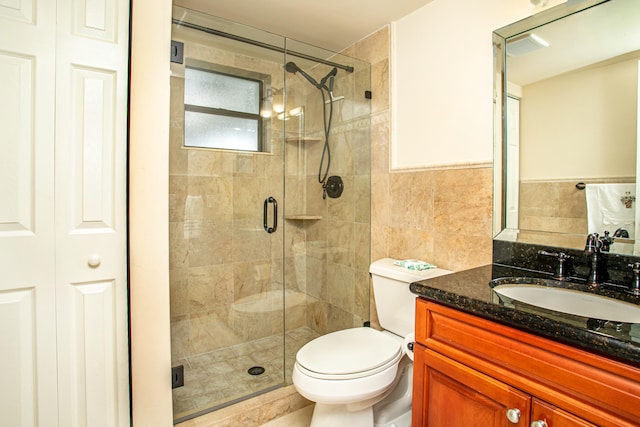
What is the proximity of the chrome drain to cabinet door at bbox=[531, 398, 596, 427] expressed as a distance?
5.21ft

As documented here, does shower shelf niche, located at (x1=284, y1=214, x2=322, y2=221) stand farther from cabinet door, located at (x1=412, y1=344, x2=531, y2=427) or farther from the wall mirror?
cabinet door, located at (x1=412, y1=344, x2=531, y2=427)

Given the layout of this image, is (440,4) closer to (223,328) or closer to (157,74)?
(157,74)

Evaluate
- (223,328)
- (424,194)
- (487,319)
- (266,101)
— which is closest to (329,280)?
(223,328)

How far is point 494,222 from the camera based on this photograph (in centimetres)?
150

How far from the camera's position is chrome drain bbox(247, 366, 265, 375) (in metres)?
2.03

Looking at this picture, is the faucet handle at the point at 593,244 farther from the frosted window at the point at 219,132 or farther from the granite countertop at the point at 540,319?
the frosted window at the point at 219,132

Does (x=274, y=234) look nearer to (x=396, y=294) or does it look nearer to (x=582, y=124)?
(x=396, y=294)

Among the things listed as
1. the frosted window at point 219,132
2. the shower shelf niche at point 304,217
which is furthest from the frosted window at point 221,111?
the shower shelf niche at point 304,217

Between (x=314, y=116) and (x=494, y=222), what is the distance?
1411 mm

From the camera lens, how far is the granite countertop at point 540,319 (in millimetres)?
699

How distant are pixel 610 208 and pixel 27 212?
6.89ft

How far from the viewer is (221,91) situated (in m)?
2.14

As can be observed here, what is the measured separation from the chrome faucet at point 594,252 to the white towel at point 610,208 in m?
0.09

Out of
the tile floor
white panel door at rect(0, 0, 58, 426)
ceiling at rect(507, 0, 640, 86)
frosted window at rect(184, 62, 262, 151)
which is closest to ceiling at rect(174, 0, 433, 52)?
frosted window at rect(184, 62, 262, 151)
